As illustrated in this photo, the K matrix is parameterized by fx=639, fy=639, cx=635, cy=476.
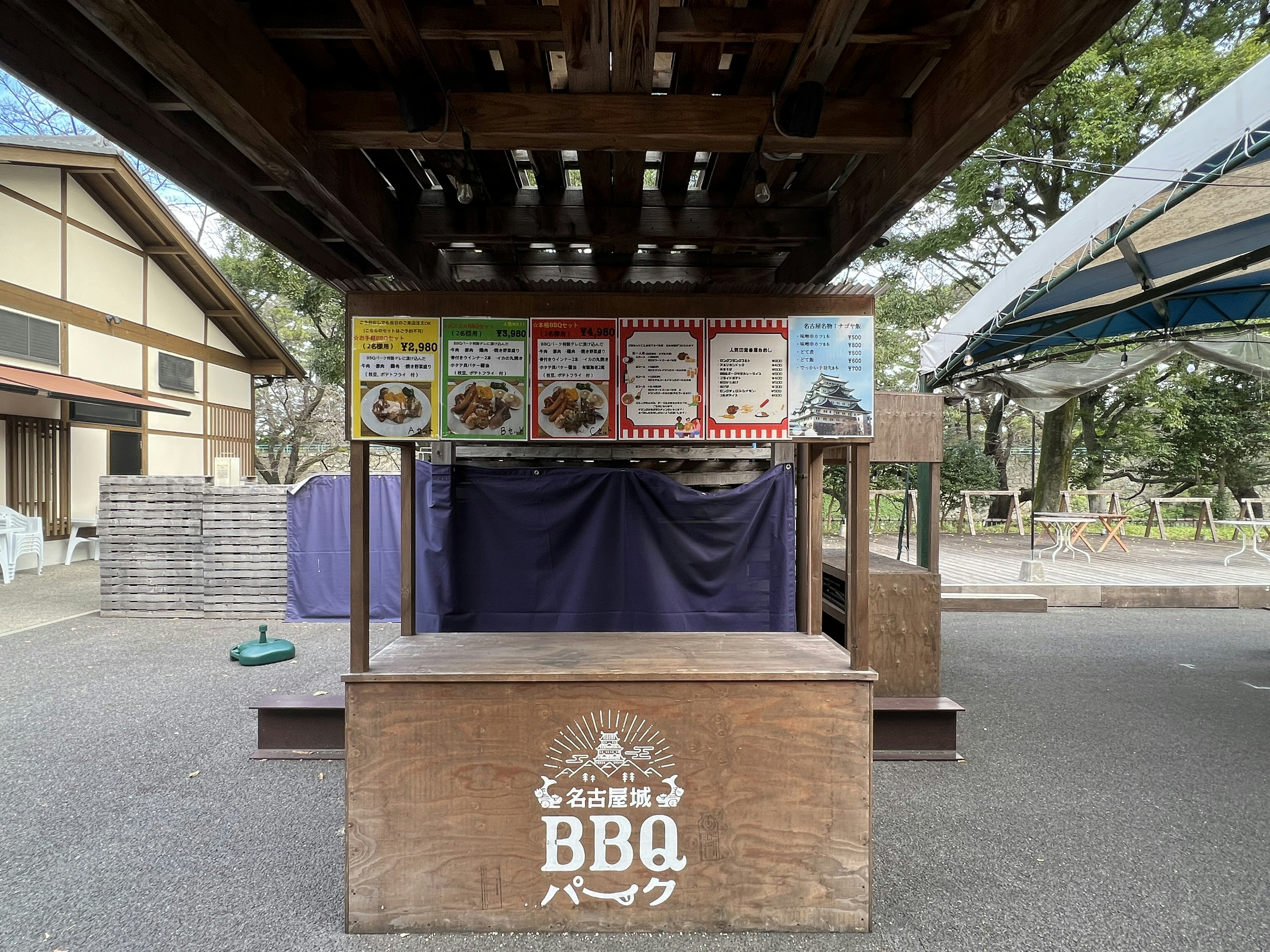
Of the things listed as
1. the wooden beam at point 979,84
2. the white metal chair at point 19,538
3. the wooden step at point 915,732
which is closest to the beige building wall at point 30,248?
the white metal chair at point 19,538

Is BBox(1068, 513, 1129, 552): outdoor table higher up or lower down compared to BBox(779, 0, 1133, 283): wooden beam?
lower down

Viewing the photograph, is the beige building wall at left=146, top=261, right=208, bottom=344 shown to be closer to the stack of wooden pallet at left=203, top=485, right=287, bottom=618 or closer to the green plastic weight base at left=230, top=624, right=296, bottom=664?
the stack of wooden pallet at left=203, top=485, right=287, bottom=618

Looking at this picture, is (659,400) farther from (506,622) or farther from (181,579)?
(181,579)

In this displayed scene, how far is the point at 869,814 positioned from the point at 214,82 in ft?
10.9

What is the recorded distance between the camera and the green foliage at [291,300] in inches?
607

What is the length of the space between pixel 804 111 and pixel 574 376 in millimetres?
1339

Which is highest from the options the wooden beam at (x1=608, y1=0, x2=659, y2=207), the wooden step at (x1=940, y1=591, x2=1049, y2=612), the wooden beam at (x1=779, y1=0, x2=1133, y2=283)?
the wooden beam at (x1=608, y1=0, x2=659, y2=207)

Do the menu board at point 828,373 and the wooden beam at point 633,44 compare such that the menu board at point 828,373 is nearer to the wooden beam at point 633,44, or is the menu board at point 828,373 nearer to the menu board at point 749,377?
the menu board at point 749,377

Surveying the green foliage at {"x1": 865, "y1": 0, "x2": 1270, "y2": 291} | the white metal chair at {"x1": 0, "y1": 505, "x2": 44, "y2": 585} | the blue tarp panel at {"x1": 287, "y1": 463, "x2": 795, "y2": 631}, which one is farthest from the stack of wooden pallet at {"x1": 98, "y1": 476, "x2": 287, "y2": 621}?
the green foliage at {"x1": 865, "y1": 0, "x2": 1270, "y2": 291}

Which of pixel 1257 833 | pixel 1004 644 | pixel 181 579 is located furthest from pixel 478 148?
pixel 181 579

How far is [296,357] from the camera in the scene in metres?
19.8

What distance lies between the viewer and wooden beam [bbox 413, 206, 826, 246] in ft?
11.3

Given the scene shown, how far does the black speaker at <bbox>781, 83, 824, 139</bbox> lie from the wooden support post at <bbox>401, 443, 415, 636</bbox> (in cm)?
219

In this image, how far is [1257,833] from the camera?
322cm
